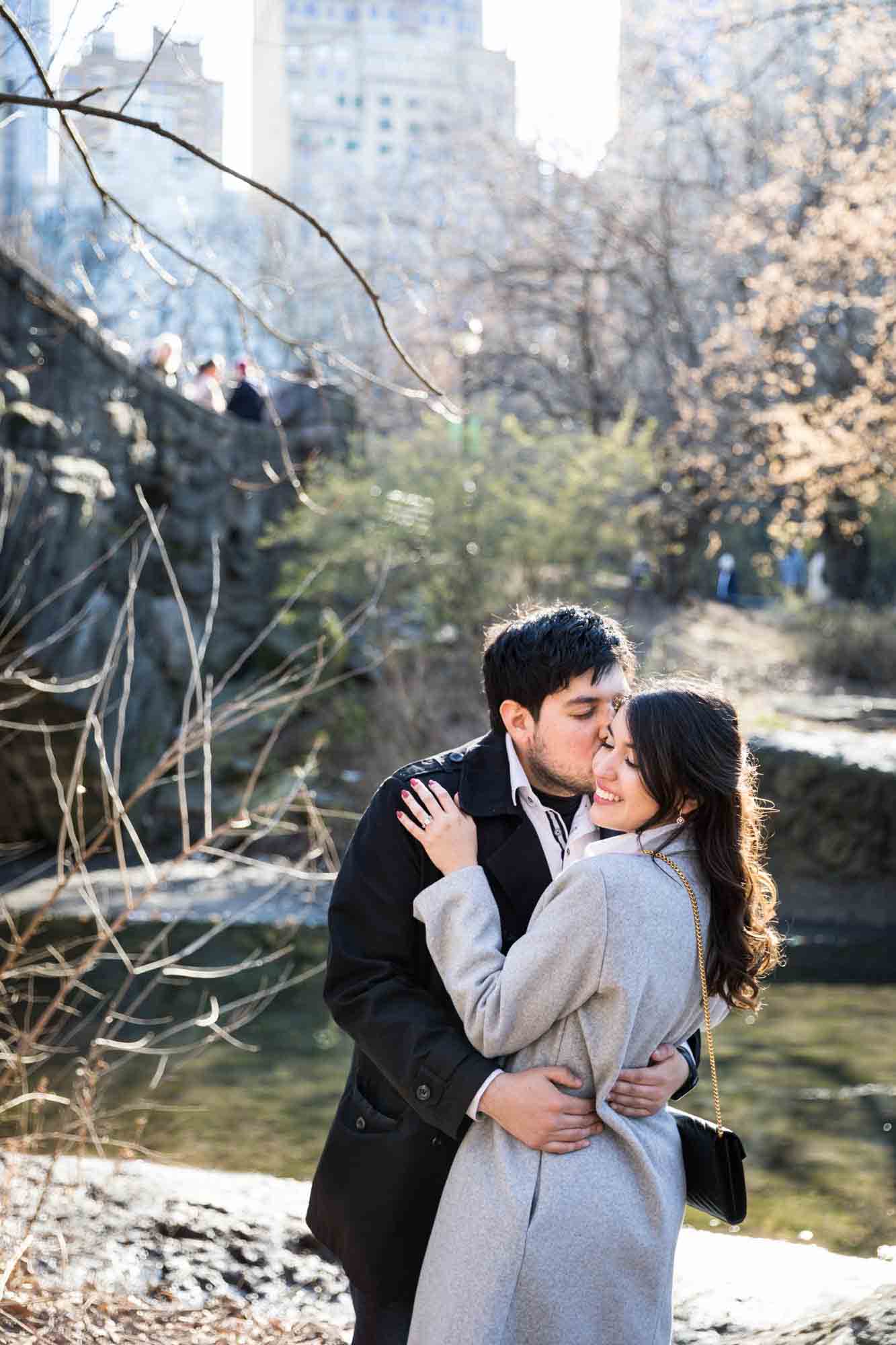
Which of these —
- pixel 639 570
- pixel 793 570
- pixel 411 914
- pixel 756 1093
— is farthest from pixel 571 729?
pixel 793 570

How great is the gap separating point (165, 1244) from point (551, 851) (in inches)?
96.8

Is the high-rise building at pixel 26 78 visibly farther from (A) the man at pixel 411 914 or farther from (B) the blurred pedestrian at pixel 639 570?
(B) the blurred pedestrian at pixel 639 570

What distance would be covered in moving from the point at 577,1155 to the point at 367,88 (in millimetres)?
63884

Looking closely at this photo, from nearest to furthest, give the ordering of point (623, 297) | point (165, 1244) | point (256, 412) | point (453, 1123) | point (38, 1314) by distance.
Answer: point (453, 1123) → point (38, 1314) → point (165, 1244) → point (256, 412) → point (623, 297)

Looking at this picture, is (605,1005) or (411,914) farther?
(411,914)

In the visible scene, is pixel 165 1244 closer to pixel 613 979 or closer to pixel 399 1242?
pixel 399 1242

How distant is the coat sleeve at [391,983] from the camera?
2406 mm

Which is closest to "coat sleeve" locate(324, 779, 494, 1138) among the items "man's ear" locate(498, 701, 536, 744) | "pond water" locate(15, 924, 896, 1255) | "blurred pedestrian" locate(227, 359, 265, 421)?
"man's ear" locate(498, 701, 536, 744)

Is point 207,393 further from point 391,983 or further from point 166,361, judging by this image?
point 391,983

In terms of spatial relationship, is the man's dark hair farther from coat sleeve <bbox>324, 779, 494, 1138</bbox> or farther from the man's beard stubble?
coat sleeve <bbox>324, 779, 494, 1138</bbox>

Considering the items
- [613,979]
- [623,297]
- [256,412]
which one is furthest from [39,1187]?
[623,297]

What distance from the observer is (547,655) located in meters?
2.64

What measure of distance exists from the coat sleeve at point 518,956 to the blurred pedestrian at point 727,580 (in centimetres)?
2441

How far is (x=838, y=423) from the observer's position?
A: 16.4 meters
